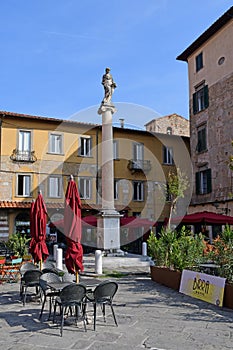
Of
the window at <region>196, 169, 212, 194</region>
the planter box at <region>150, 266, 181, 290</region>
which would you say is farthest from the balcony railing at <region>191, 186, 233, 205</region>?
the planter box at <region>150, 266, 181, 290</region>

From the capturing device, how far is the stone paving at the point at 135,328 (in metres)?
5.94

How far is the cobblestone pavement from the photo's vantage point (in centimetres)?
594

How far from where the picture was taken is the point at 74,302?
6703 mm

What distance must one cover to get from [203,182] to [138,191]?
20.5 feet

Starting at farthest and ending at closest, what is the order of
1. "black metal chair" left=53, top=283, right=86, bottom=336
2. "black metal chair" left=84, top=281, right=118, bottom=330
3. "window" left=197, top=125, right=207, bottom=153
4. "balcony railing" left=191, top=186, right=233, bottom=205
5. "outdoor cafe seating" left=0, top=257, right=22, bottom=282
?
"window" left=197, top=125, right=207, bottom=153, "balcony railing" left=191, top=186, right=233, bottom=205, "outdoor cafe seating" left=0, top=257, right=22, bottom=282, "black metal chair" left=84, top=281, right=118, bottom=330, "black metal chair" left=53, top=283, right=86, bottom=336

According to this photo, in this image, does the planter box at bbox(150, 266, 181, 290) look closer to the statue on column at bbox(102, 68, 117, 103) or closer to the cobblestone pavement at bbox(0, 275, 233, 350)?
the cobblestone pavement at bbox(0, 275, 233, 350)

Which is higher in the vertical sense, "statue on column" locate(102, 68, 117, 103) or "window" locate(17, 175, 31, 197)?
"statue on column" locate(102, 68, 117, 103)

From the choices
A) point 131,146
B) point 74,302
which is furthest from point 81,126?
point 74,302

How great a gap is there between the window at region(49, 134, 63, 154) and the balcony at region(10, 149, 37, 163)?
1.61m

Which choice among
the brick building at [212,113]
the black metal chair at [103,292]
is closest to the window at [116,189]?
the brick building at [212,113]

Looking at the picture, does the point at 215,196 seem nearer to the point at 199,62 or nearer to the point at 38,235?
the point at 199,62

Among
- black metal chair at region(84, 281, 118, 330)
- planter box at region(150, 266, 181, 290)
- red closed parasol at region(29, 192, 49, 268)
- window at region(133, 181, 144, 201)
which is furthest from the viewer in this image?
window at region(133, 181, 144, 201)

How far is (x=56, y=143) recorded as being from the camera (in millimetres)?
27984

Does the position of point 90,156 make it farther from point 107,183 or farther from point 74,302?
point 74,302
